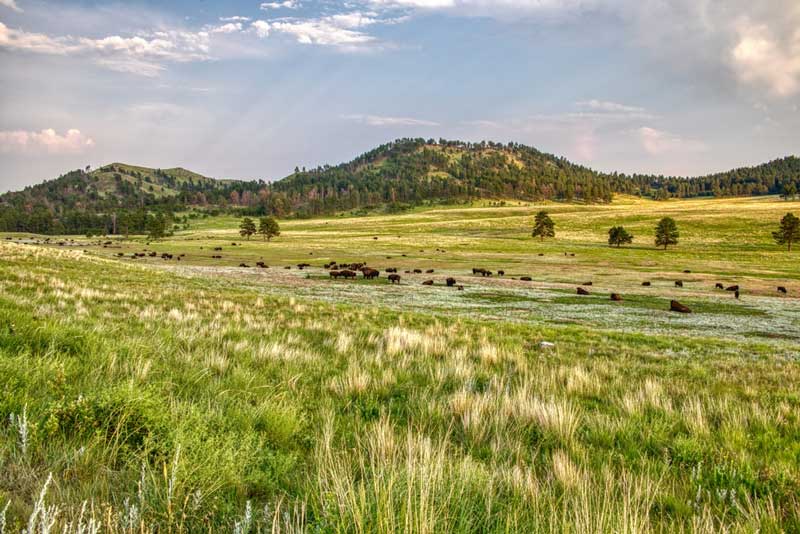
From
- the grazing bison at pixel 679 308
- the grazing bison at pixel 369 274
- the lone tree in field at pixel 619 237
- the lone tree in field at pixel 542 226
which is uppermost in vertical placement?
the lone tree in field at pixel 542 226

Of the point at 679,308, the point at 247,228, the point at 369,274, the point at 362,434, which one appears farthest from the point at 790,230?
the point at 247,228

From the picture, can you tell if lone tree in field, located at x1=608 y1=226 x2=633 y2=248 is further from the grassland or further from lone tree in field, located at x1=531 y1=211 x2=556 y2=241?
the grassland

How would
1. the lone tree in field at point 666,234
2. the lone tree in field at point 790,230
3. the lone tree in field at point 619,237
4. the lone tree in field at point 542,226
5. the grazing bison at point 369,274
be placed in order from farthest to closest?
the lone tree in field at point 542,226 → the lone tree in field at point 619,237 → the lone tree in field at point 666,234 → the lone tree in field at point 790,230 → the grazing bison at point 369,274

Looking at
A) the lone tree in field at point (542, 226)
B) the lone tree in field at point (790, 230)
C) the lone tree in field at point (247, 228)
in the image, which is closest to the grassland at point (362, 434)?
the lone tree in field at point (790, 230)

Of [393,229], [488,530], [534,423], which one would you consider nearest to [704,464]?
[534,423]

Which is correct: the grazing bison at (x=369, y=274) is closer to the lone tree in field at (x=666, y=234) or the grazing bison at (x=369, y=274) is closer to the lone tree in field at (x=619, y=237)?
the lone tree in field at (x=619, y=237)

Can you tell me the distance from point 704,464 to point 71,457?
4959 millimetres

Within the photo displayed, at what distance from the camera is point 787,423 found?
5035mm

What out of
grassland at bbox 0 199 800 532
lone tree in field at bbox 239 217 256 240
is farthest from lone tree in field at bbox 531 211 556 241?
grassland at bbox 0 199 800 532

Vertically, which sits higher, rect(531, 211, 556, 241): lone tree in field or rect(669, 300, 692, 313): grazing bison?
rect(531, 211, 556, 241): lone tree in field

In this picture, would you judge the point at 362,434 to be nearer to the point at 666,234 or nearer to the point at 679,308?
the point at 679,308

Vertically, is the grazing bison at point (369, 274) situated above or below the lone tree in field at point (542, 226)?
below

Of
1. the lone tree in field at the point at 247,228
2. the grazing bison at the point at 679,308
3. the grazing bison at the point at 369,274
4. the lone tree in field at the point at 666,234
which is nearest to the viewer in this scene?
the grazing bison at the point at 679,308

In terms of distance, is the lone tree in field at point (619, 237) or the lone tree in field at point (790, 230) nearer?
the lone tree in field at point (790, 230)
